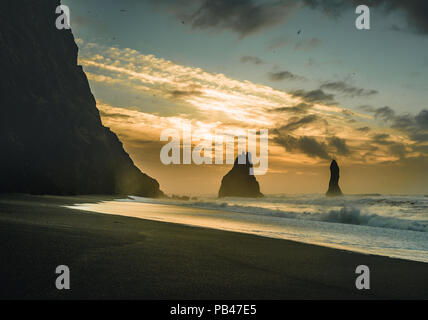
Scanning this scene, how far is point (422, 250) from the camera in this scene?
9.75m

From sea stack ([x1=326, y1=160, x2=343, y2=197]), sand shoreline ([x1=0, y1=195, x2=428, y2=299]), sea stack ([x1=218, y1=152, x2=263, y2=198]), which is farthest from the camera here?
sea stack ([x1=218, y1=152, x2=263, y2=198])

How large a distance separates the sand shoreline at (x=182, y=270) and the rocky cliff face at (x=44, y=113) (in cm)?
3793

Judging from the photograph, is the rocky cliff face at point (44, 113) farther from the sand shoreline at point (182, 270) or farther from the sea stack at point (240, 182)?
the sea stack at point (240, 182)

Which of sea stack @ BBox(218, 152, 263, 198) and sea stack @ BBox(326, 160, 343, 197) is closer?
sea stack @ BBox(326, 160, 343, 197)

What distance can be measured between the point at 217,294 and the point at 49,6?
68967 millimetres

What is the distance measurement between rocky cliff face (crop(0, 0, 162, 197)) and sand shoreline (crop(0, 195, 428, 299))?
37.9 metres

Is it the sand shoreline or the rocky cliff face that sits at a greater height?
the rocky cliff face

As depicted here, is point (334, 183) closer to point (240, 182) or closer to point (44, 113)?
point (240, 182)

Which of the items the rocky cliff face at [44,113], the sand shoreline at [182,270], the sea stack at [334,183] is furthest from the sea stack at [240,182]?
the sand shoreline at [182,270]

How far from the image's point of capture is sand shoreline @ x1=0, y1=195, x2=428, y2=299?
3.93 metres

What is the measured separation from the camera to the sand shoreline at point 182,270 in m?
Result: 3.93

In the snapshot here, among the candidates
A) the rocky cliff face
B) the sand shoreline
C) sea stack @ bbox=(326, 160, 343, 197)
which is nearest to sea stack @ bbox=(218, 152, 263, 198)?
sea stack @ bbox=(326, 160, 343, 197)

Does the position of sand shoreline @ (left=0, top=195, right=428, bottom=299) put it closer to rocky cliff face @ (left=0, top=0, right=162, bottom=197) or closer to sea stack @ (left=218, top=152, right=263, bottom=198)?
rocky cliff face @ (left=0, top=0, right=162, bottom=197)
